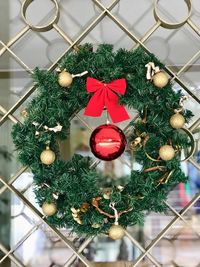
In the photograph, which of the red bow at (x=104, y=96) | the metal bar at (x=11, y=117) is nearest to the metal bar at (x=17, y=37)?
the metal bar at (x=11, y=117)

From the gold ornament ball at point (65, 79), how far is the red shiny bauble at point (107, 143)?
119 millimetres

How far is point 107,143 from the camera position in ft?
3.34

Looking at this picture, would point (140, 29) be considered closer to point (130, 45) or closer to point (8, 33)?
point (130, 45)

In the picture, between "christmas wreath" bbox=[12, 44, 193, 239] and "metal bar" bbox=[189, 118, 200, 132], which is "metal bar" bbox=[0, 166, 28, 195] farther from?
"metal bar" bbox=[189, 118, 200, 132]

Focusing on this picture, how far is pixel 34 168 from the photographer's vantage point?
1.04 meters

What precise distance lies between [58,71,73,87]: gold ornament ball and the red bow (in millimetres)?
39

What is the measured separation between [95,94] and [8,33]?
0.36 meters

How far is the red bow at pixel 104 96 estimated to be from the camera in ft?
3.40

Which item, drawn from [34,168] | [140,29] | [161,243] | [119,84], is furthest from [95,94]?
[161,243]

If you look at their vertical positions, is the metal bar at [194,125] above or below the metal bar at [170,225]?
above

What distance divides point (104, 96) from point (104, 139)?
0.09m

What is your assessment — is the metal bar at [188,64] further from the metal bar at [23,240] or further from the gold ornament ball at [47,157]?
the metal bar at [23,240]

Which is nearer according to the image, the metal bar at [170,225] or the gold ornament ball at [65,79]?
the gold ornament ball at [65,79]

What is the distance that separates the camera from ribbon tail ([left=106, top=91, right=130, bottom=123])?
1.04 m
